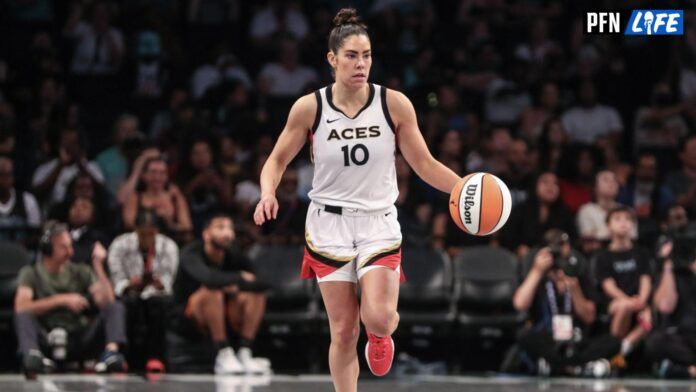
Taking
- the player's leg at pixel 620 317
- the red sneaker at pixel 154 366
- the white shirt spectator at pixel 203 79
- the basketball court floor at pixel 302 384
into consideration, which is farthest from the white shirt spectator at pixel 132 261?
the player's leg at pixel 620 317

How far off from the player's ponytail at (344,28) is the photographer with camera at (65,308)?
15.4 feet

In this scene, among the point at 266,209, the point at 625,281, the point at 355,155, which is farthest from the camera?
the point at 625,281

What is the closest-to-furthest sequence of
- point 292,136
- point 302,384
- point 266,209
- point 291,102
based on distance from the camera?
point 266,209 < point 292,136 < point 302,384 < point 291,102

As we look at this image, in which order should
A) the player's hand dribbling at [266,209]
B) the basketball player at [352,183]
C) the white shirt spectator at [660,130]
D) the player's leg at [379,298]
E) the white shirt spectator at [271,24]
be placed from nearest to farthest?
the player's hand dribbling at [266,209] < the player's leg at [379,298] < the basketball player at [352,183] < the white shirt spectator at [660,130] < the white shirt spectator at [271,24]

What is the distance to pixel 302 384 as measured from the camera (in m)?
11.0

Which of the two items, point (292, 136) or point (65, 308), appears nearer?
point (292, 136)

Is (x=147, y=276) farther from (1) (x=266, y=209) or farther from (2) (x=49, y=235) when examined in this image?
(1) (x=266, y=209)

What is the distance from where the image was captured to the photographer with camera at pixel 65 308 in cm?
1153

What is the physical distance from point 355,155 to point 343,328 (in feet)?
3.16

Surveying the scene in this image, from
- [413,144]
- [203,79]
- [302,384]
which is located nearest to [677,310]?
[302,384]

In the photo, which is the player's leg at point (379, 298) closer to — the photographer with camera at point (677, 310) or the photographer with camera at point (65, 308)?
the photographer with camera at point (65, 308)

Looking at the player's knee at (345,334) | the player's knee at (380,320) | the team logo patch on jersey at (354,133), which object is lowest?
the player's knee at (345,334)

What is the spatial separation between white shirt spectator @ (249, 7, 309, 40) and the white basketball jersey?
8.76 meters

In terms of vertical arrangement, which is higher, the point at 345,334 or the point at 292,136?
the point at 292,136
